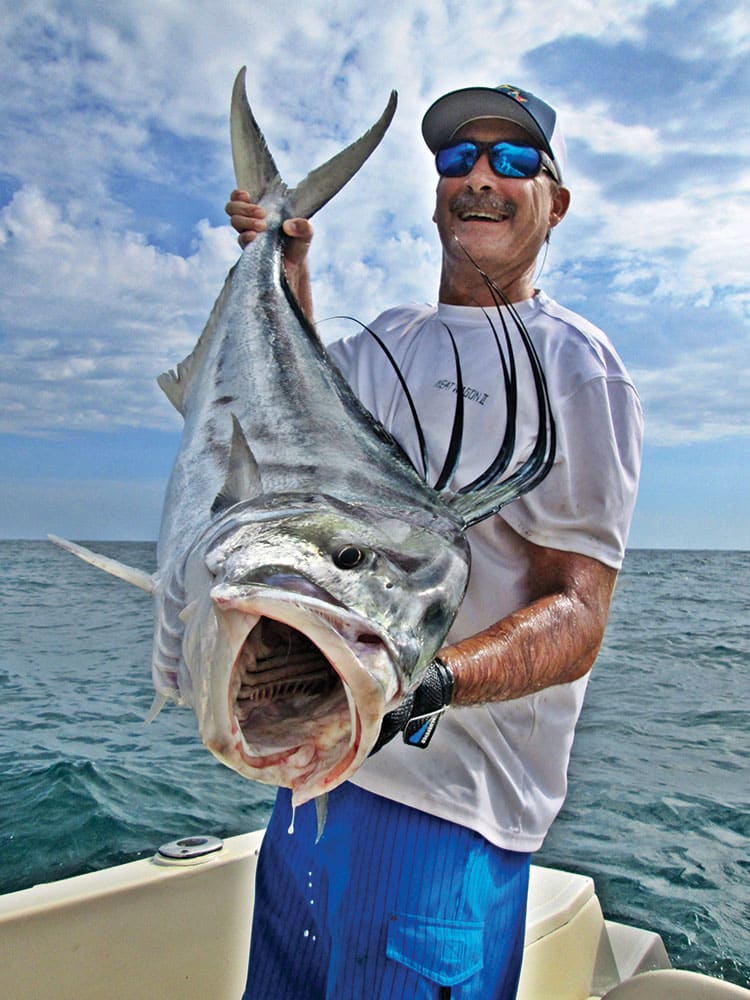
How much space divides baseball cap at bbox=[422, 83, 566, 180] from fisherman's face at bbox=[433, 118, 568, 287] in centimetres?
3

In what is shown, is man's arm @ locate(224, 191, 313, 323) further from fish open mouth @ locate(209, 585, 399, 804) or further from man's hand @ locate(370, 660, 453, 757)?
fish open mouth @ locate(209, 585, 399, 804)

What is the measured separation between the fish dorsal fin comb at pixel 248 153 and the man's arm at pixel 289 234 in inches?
2.5

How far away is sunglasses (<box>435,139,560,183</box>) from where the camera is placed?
237 centimetres

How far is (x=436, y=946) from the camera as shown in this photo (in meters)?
1.80

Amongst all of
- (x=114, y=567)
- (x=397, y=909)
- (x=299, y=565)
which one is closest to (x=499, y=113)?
(x=114, y=567)

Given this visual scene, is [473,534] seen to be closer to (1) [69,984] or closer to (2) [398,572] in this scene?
(2) [398,572]

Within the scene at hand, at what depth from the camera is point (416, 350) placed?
2.31 meters

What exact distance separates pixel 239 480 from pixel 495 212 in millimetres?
1321

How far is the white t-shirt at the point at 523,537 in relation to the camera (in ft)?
6.33

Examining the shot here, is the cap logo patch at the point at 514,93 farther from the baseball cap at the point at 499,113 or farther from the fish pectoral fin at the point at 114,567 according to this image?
the fish pectoral fin at the point at 114,567

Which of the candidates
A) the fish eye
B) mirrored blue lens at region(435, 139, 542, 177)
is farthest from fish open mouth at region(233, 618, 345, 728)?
mirrored blue lens at region(435, 139, 542, 177)

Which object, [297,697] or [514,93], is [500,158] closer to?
[514,93]

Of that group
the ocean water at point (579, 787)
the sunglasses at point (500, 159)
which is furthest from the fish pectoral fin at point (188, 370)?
the ocean water at point (579, 787)

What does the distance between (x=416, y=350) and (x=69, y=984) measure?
A: 213 cm
